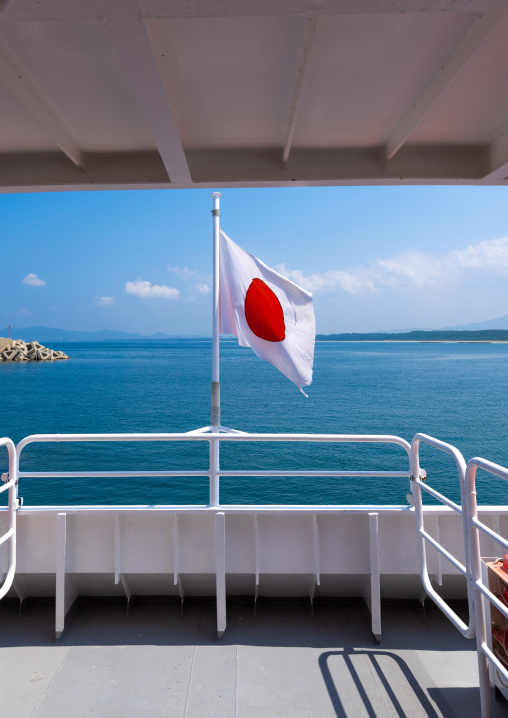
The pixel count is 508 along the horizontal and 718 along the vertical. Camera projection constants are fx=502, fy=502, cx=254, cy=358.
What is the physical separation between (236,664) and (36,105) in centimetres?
313

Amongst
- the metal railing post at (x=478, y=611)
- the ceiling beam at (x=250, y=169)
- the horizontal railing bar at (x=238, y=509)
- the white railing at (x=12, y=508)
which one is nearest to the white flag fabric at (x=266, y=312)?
the horizontal railing bar at (x=238, y=509)

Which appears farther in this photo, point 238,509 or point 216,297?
point 216,297

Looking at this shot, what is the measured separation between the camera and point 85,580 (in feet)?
11.2

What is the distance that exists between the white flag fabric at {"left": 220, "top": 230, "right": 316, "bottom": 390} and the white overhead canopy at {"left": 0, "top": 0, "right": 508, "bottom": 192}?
5.17 ft

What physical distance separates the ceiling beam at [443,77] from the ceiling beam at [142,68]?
1183mm

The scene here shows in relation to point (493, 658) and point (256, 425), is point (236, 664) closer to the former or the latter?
point (493, 658)

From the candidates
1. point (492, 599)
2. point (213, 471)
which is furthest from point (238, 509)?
point (492, 599)

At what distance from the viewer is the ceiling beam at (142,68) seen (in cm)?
148

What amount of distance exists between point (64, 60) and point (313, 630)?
3.39 metres

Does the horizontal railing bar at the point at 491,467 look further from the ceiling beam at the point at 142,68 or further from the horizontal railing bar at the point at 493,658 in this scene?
the ceiling beam at the point at 142,68

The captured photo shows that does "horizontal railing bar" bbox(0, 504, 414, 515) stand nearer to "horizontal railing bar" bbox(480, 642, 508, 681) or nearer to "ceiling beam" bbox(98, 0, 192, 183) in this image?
"horizontal railing bar" bbox(480, 642, 508, 681)

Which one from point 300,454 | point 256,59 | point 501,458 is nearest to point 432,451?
point 501,458

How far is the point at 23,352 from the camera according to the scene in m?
96.1

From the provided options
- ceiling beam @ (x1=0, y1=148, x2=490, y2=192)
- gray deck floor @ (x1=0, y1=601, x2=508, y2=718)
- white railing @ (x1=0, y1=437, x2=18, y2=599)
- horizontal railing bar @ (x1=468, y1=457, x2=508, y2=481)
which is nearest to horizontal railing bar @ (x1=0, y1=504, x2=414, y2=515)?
white railing @ (x1=0, y1=437, x2=18, y2=599)
